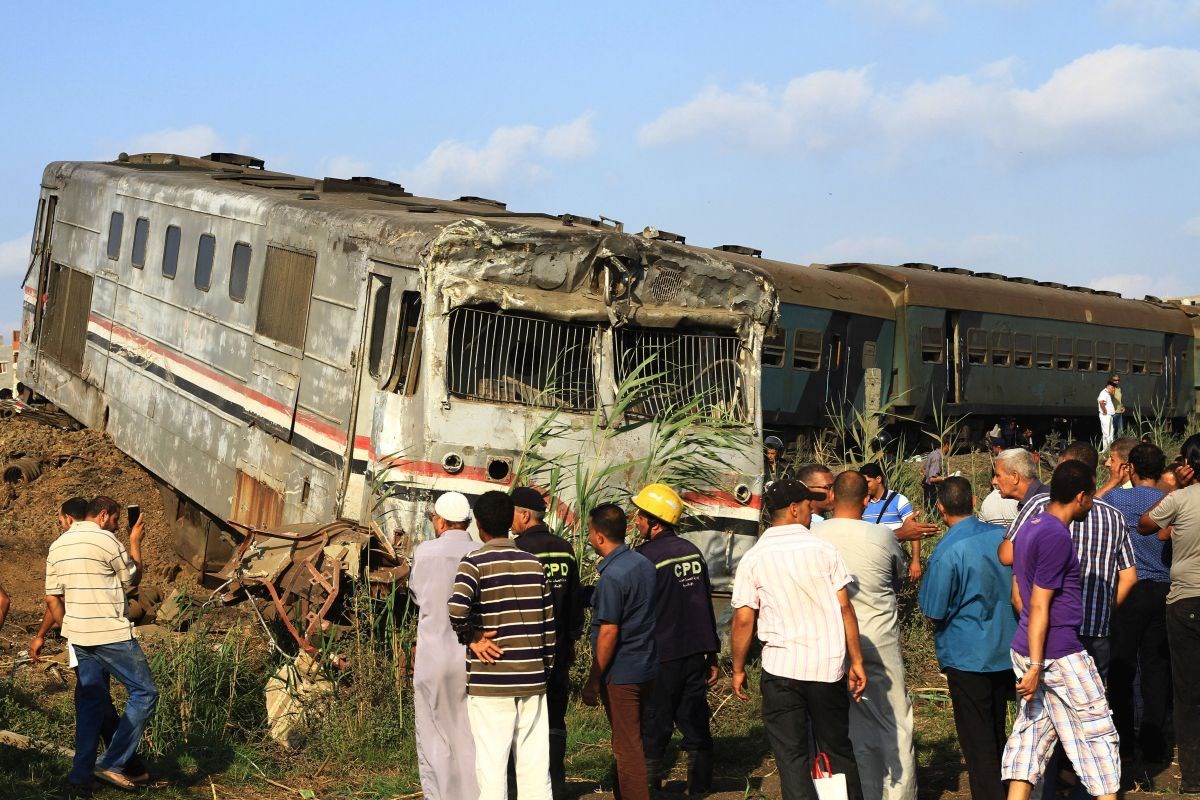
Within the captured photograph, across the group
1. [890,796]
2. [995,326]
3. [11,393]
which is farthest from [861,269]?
[890,796]

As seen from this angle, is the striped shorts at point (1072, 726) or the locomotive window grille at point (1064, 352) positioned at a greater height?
the locomotive window grille at point (1064, 352)

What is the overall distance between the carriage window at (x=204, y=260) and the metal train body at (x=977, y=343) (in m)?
9.13

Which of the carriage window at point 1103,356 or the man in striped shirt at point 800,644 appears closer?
the man in striped shirt at point 800,644

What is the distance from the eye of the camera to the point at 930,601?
677 cm

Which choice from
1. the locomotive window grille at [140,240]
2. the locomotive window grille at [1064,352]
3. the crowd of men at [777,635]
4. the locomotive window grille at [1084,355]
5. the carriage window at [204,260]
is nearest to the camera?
the crowd of men at [777,635]

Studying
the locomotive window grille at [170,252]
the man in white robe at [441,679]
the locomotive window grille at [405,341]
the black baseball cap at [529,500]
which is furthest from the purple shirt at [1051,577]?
the locomotive window grille at [170,252]

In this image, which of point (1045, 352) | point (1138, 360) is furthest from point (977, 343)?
point (1138, 360)

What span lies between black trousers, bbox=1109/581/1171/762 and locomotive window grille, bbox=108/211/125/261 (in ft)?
35.6

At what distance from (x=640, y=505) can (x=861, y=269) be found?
55.4 ft

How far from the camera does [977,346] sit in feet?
79.7

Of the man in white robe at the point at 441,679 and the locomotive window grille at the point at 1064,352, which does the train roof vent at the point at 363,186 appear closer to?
the man in white robe at the point at 441,679

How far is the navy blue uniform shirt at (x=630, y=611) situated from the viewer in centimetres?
683

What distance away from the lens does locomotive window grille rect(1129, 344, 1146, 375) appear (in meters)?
29.2

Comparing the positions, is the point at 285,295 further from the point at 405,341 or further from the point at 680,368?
the point at 680,368
